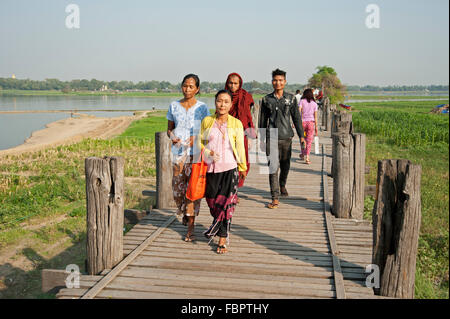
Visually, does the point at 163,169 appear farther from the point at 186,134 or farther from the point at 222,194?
the point at 222,194

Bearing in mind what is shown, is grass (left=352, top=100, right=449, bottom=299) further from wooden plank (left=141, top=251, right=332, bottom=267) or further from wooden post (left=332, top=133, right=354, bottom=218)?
wooden plank (left=141, top=251, right=332, bottom=267)

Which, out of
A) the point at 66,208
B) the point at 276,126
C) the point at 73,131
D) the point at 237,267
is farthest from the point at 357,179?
the point at 73,131

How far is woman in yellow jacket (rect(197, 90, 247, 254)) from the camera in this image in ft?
12.5

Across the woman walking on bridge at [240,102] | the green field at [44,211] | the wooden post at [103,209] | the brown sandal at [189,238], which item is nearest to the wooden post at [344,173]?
the woman walking on bridge at [240,102]

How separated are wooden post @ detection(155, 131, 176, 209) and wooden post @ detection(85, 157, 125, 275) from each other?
4.96 feet

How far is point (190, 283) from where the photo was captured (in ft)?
10.5

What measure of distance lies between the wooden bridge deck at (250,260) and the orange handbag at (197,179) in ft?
1.79

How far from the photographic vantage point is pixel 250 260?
11.9 ft

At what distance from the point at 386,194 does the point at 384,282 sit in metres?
0.69

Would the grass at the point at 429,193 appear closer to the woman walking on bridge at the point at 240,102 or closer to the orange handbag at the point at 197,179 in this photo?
the woman walking on bridge at the point at 240,102

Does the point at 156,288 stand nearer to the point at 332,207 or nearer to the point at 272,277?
the point at 272,277

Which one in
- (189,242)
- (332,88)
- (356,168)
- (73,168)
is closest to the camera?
(189,242)

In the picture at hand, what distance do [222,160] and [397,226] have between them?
1.65 m
